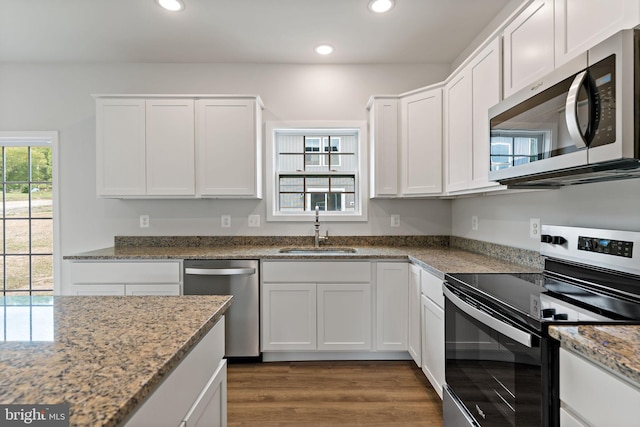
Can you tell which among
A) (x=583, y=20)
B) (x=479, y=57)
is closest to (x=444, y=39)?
(x=479, y=57)

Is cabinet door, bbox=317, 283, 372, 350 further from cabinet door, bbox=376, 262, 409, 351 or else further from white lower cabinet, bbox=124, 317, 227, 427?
white lower cabinet, bbox=124, 317, 227, 427

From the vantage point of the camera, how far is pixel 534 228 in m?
1.94

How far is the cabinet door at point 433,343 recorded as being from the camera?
191 centimetres

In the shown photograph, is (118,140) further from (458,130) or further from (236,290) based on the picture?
(458,130)

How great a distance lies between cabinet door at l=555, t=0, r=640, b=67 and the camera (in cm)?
104

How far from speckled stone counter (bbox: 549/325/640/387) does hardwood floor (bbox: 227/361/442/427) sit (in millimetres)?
1287

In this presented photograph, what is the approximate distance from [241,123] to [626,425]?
283 cm

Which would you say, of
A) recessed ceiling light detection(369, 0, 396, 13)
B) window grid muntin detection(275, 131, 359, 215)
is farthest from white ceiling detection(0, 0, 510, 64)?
window grid muntin detection(275, 131, 359, 215)

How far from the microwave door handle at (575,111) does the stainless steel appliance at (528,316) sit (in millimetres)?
Answer: 482

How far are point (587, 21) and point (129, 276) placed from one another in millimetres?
3082

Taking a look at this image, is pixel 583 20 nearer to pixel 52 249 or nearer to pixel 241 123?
pixel 241 123

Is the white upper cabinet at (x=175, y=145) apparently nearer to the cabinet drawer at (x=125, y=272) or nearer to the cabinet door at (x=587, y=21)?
the cabinet drawer at (x=125, y=272)

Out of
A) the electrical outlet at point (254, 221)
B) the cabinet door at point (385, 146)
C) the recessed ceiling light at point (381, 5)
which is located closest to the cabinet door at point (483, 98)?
the recessed ceiling light at point (381, 5)

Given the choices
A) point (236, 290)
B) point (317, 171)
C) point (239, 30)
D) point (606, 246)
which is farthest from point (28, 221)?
point (606, 246)
